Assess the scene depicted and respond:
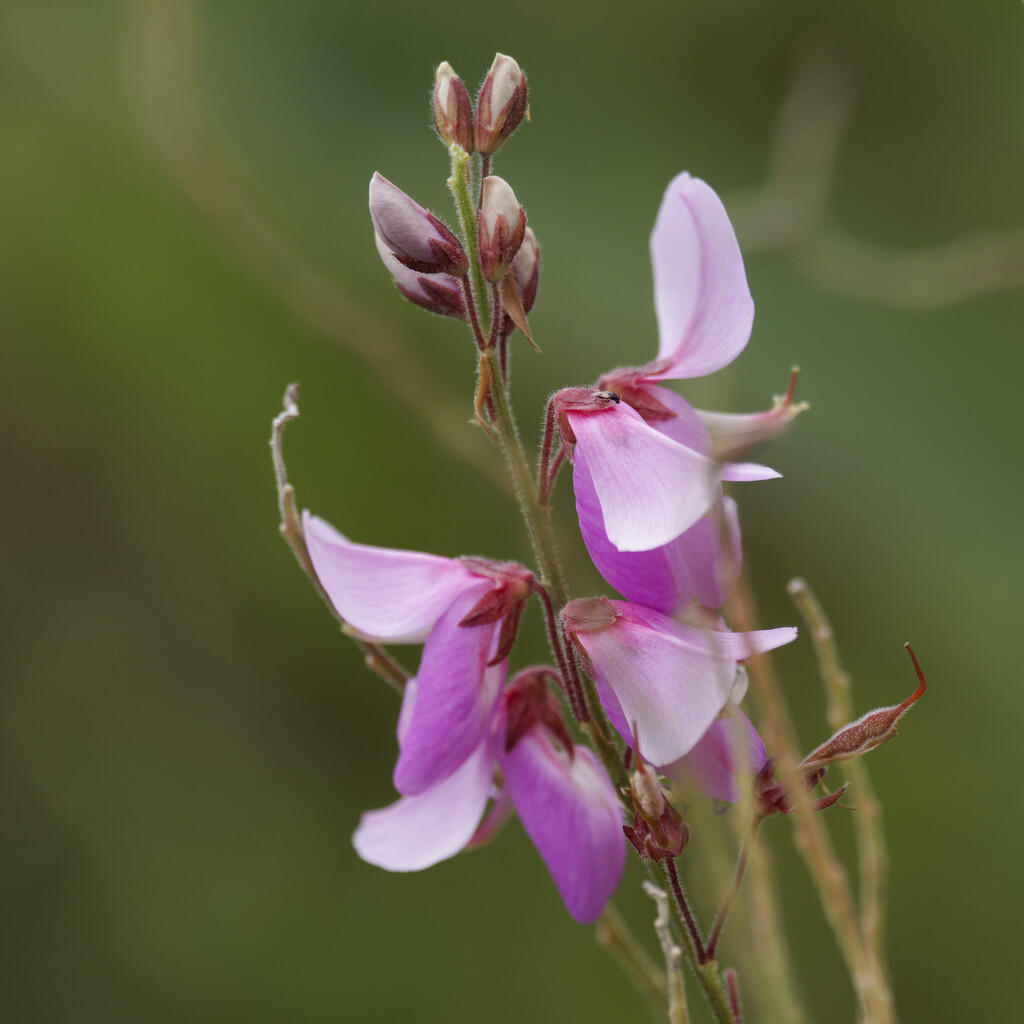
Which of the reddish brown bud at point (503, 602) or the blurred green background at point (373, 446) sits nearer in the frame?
the reddish brown bud at point (503, 602)

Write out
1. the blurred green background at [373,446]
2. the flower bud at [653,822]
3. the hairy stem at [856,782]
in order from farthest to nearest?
the blurred green background at [373,446]
the hairy stem at [856,782]
the flower bud at [653,822]

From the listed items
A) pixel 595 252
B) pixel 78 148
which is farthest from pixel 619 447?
pixel 78 148

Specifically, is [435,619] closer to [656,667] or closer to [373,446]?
[656,667]

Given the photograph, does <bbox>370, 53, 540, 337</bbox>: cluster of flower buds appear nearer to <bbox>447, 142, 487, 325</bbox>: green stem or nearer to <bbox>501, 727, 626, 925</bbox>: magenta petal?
<bbox>447, 142, 487, 325</bbox>: green stem

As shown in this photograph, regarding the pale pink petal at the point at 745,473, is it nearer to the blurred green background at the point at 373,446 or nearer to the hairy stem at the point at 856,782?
the hairy stem at the point at 856,782

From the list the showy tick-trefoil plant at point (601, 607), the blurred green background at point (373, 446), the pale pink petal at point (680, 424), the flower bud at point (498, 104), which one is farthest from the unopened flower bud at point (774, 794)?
the blurred green background at point (373, 446)

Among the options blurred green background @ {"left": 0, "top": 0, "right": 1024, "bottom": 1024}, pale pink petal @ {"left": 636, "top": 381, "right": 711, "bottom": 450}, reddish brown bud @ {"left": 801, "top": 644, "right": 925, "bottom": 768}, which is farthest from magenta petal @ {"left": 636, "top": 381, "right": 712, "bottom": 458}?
blurred green background @ {"left": 0, "top": 0, "right": 1024, "bottom": 1024}

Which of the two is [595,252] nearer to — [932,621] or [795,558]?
[795,558]
